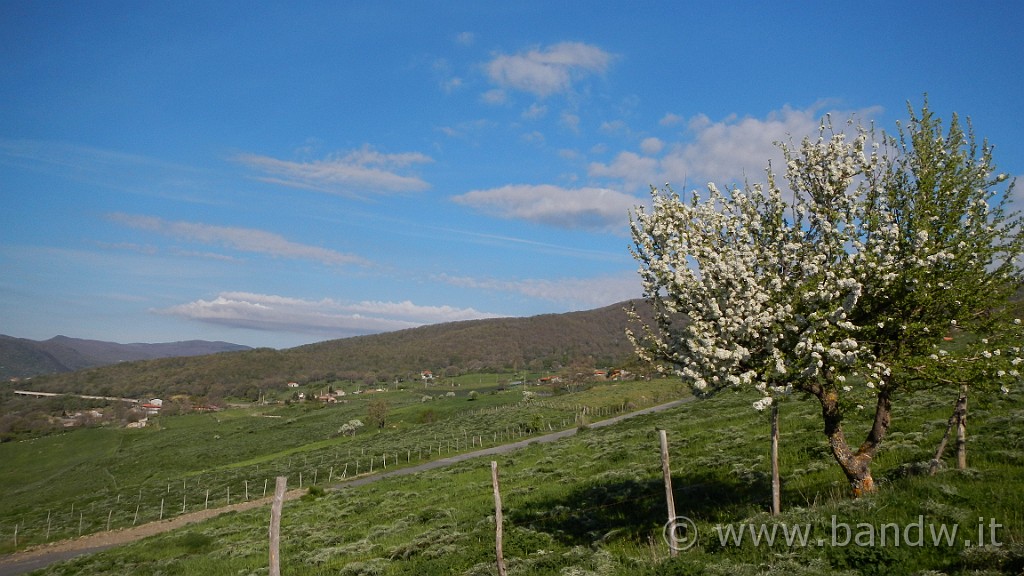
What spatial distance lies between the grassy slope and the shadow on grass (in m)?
0.10

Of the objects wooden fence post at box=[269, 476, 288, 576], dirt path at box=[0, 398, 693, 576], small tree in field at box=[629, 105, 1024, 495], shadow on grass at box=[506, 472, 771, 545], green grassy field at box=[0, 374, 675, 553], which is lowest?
green grassy field at box=[0, 374, 675, 553]

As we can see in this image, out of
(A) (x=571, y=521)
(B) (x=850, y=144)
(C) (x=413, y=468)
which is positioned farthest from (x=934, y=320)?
(C) (x=413, y=468)

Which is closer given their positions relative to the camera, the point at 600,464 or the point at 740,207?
the point at 740,207

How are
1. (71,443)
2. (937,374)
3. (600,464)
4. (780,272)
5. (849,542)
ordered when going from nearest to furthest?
(849,542) < (937,374) < (780,272) < (600,464) < (71,443)

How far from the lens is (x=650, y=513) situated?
1884 centimetres

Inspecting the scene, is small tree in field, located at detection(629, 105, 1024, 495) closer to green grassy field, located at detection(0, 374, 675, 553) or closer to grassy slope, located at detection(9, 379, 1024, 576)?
grassy slope, located at detection(9, 379, 1024, 576)

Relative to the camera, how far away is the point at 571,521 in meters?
20.2

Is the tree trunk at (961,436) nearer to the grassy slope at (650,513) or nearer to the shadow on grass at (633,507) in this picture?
the grassy slope at (650,513)

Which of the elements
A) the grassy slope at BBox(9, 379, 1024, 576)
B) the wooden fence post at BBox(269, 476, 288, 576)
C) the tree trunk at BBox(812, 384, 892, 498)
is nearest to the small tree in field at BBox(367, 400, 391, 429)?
the grassy slope at BBox(9, 379, 1024, 576)

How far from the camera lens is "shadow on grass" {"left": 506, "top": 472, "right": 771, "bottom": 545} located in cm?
1709

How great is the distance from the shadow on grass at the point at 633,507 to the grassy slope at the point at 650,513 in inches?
3.9

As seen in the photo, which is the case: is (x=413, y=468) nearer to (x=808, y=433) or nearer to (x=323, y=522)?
(x=323, y=522)

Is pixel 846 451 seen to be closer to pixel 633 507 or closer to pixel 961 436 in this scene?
pixel 961 436

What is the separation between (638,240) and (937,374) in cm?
732
